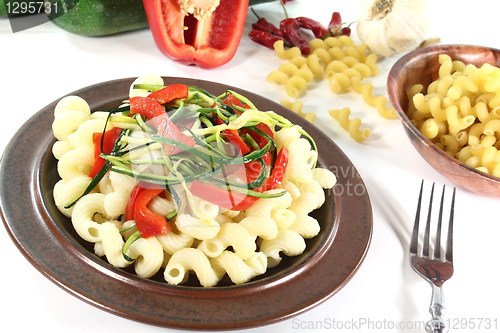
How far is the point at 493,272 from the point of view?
117cm

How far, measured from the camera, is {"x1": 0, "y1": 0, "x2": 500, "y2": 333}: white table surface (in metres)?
0.93

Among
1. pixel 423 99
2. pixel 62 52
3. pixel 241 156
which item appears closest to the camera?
pixel 241 156

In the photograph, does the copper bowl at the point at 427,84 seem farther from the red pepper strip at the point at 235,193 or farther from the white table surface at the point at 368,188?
the red pepper strip at the point at 235,193

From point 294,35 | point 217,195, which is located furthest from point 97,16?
point 217,195

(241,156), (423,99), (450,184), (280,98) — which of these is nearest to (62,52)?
(280,98)

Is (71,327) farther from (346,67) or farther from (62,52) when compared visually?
(346,67)

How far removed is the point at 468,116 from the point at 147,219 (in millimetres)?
1027

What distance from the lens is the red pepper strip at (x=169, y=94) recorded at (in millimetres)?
1088

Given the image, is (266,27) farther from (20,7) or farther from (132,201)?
(132,201)

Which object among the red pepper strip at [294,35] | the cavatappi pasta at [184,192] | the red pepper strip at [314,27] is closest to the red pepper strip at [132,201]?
the cavatappi pasta at [184,192]

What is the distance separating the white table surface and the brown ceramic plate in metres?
0.12

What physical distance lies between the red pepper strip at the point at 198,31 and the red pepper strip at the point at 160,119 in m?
0.74

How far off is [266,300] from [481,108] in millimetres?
944

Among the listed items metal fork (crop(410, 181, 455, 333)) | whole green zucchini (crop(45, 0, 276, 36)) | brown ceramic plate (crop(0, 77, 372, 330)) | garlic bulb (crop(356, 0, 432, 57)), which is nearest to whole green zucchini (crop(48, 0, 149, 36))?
whole green zucchini (crop(45, 0, 276, 36))
